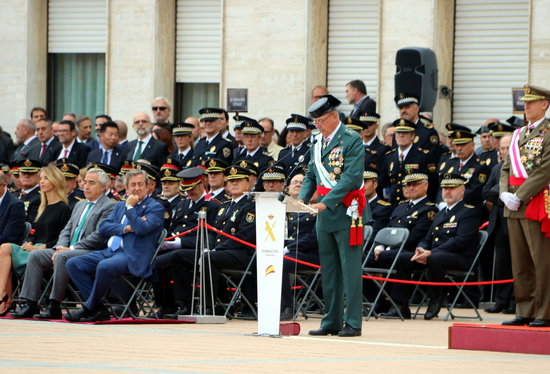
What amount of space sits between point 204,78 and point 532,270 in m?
13.2

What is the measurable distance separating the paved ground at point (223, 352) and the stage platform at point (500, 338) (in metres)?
0.18

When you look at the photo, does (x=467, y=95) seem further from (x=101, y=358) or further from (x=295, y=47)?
(x=101, y=358)

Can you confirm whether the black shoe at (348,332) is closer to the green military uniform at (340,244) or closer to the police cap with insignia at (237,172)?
the green military uniform at (340,244)

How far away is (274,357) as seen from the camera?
35.4 feet

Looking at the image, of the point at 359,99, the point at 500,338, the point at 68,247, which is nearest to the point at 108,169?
the point at 68,247

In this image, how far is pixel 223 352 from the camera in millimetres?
11227

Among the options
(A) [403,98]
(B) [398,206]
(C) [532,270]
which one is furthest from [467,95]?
(C) [532,270]

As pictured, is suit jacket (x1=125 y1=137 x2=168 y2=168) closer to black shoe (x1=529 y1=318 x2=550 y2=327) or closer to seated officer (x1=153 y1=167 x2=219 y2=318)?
seated officer (x1=153 y1=167 x2=219 y2=318)

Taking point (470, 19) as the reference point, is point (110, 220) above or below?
below

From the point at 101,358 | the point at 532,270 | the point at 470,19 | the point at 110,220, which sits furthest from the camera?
the point at 470,19

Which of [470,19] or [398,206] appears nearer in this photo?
[398,206]

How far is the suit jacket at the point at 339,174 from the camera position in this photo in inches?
515

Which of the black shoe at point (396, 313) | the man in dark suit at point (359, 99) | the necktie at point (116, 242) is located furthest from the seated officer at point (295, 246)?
the man in dark suit at point (359, 99)

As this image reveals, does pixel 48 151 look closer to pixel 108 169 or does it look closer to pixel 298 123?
pixel 108 169
